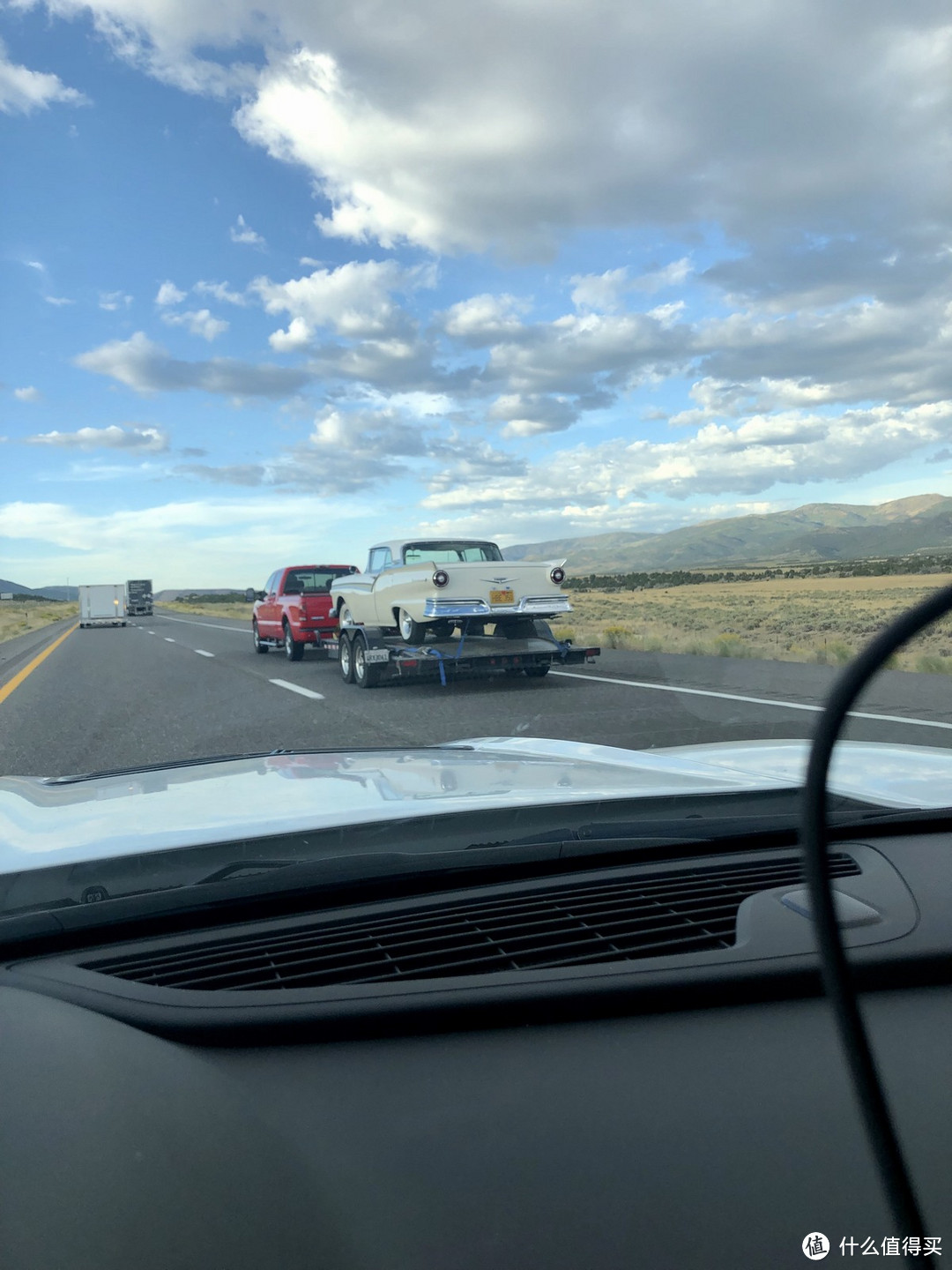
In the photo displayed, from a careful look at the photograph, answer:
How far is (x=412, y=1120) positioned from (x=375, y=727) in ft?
28.0

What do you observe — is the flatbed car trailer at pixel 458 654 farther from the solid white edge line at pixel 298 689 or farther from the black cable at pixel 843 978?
the black cable at pixel 843 978

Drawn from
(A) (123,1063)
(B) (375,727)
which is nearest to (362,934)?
(A) (123,1063)

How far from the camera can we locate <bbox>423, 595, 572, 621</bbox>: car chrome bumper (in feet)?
42.2

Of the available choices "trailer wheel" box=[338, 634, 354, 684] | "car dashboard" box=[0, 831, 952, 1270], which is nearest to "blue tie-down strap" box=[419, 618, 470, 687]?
"trailer wheel" box=[338, 634, 354, 684]

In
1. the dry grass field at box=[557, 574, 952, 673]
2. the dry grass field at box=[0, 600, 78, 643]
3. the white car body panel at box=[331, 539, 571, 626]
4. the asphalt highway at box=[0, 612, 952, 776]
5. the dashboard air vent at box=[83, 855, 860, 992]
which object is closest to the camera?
the dashboard air vent at box=[83, 855, 860, 992]

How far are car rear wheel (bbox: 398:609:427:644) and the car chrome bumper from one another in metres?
0.62

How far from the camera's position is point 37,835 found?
2926mm

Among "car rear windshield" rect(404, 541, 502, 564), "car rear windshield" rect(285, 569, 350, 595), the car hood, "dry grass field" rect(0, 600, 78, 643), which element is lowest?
"dry grass field" rect(0, 600, 78, 643)

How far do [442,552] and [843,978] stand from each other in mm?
13736

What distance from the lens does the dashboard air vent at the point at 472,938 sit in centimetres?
219

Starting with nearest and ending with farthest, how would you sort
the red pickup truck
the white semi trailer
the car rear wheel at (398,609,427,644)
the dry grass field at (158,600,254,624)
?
the car rear wheel at (398,609,427,644) → the red pickup truck → the white semi trailer → the dry grass field at (158,600,254,624)

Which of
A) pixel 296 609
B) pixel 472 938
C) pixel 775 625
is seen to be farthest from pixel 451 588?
pixel 775 625

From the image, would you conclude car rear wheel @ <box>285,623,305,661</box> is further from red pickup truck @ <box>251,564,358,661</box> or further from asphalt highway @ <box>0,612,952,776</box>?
asphalt highway @ <box>0,612,952,776</box>

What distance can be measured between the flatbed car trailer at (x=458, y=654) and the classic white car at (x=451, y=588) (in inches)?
9.3
